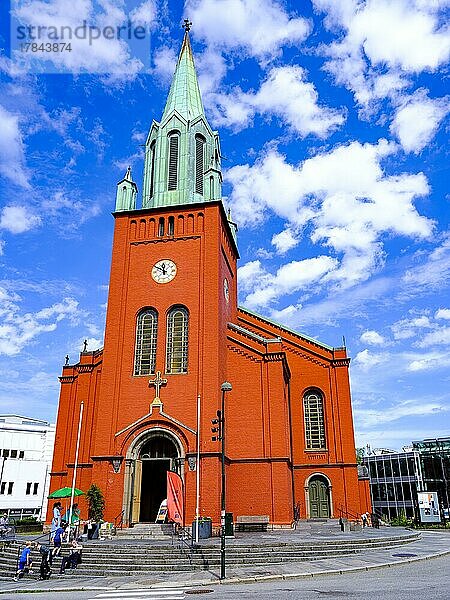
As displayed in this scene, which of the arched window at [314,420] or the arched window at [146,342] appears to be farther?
the arched window at [314,420]

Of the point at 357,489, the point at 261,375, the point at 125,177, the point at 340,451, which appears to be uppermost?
the point at 125,177

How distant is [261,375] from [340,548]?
1118 cm

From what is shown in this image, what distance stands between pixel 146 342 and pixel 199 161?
13.0 meters

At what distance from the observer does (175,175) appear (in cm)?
3462

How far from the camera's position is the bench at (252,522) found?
1062 inches

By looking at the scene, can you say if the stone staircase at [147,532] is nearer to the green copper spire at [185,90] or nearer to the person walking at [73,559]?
the person walking at [73,559]

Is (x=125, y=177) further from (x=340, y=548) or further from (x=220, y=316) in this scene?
(x=340, y=548)

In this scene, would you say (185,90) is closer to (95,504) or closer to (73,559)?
(95,504)

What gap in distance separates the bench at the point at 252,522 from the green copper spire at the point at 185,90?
25.6 meters

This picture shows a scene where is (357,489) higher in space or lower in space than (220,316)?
lower

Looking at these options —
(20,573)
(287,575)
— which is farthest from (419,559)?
(20,573)

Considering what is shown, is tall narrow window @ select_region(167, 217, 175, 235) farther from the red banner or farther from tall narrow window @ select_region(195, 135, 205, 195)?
the red banner

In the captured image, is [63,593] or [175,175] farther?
[175,175]

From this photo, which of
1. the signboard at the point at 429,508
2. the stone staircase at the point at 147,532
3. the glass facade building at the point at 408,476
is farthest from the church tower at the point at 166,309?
the glass facade building at the point at 408,476
